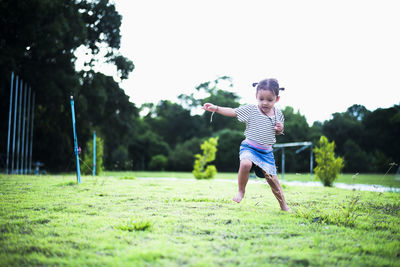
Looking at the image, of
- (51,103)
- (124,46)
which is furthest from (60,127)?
(124,46)

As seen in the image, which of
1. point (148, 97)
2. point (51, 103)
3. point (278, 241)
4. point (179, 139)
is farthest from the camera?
point (148, 97)

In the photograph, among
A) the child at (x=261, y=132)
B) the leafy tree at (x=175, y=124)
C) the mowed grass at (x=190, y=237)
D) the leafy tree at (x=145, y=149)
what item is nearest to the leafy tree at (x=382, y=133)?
the leafy tree at (x=175, y=124)

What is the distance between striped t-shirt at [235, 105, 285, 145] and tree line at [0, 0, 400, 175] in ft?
19.0

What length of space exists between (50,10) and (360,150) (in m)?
29.0

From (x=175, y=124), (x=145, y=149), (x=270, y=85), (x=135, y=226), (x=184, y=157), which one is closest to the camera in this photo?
(x=135, y=226)

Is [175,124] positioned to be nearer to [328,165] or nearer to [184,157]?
[184,157]

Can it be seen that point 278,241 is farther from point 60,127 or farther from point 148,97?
point 148,97

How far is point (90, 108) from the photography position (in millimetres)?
20109

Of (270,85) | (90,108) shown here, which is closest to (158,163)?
(90,108)

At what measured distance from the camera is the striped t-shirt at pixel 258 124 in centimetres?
349

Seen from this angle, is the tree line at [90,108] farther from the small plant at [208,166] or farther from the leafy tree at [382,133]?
the small plant at [208,166]

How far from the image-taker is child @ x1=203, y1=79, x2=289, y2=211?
3414 millimetres

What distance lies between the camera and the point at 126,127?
75.7 ft

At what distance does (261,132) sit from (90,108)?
18669mm
